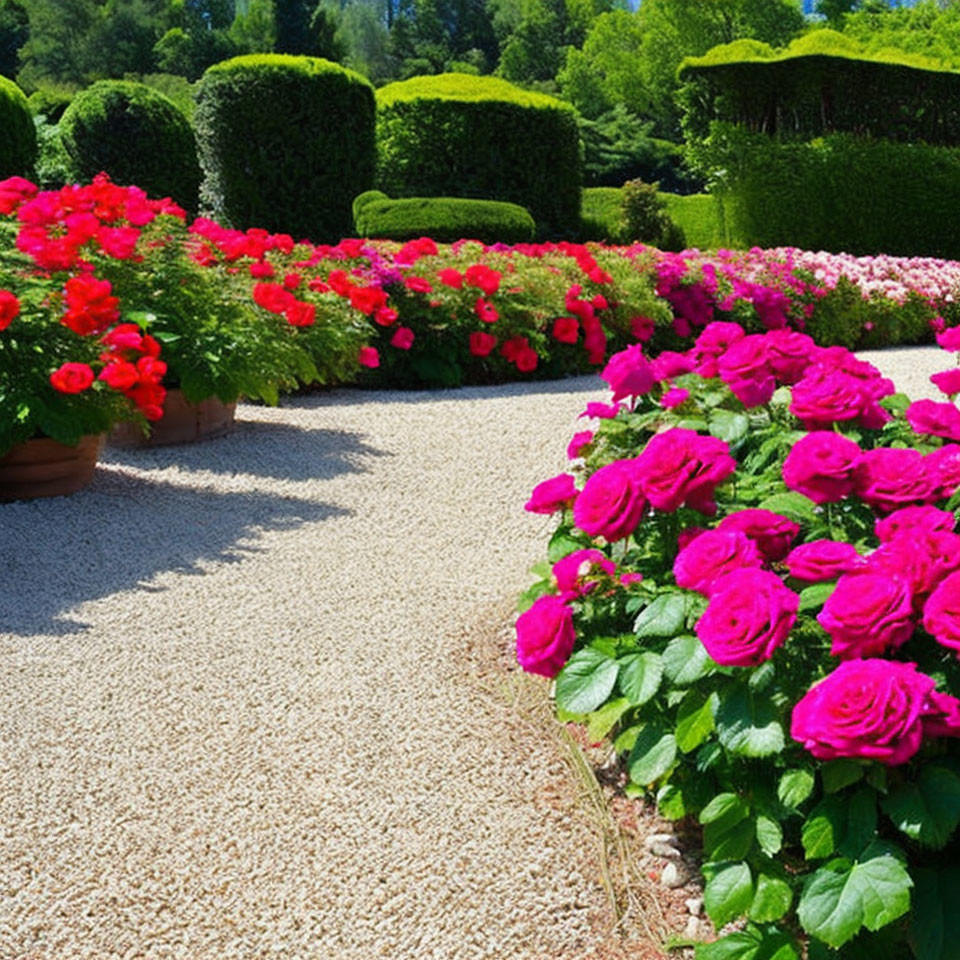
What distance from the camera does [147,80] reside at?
3662cm

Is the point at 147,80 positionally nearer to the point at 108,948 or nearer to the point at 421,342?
the point at 421,342

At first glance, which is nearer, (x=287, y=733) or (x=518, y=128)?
(x=287, y=733)

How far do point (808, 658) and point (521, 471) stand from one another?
3.29 m

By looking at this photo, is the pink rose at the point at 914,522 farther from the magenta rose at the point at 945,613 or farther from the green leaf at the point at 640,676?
the green leaf at the point at 640,676

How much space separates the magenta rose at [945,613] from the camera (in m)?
1.62

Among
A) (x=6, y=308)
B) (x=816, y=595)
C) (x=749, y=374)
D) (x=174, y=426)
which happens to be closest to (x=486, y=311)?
(x=174, y=426)

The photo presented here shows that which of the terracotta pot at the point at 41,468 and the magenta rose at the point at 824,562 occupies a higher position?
the magenta rose at the point at 824,562

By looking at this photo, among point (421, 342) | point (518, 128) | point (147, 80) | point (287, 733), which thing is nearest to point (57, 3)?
point (147, 80)

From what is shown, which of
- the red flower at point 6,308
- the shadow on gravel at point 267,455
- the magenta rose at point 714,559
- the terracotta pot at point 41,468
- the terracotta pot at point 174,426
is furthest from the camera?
the terracotta pot at point 174,426

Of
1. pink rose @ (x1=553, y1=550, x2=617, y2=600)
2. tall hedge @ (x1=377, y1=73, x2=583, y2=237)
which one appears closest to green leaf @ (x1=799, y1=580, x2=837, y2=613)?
pink rose @ (x1=553, y1=550, x2=617, y2=600)

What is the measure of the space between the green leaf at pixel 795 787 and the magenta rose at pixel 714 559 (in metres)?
0.30

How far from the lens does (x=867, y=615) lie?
1651mm

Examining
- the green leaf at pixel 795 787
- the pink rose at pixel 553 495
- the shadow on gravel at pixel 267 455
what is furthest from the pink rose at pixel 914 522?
the shadow on gravel at pixel 267 455

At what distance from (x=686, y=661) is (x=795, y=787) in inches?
10.1
